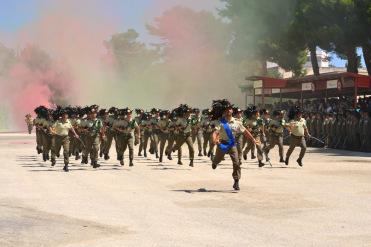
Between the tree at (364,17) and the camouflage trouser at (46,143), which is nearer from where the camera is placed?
the camouflage trouser at (46,143)

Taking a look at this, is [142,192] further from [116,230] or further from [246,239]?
[246,239]

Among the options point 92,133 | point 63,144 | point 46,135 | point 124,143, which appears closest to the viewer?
point 63,144

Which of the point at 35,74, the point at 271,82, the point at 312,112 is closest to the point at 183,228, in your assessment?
the point at 312,112

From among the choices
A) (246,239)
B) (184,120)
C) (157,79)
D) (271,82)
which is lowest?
(246,239)

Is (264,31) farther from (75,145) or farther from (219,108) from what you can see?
(219,108)

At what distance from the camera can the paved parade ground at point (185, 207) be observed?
8.63 metres

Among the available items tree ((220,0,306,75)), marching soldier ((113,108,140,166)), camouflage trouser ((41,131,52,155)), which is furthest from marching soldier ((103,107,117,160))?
tree ((220,0,306,75))

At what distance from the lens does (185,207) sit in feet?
37.9

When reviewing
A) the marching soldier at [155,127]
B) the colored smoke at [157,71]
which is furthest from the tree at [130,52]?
the marching soldier at [155,127]

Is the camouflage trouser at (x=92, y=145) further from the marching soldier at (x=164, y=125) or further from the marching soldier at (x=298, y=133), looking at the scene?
the marching soldier at (x=298, y=133)

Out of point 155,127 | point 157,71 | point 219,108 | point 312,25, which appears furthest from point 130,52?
point 219,108

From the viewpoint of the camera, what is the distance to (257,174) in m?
18.1

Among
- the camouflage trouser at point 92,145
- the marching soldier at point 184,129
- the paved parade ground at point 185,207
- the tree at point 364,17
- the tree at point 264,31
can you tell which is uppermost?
the tree at point 264,31

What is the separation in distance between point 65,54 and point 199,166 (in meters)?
60.3
